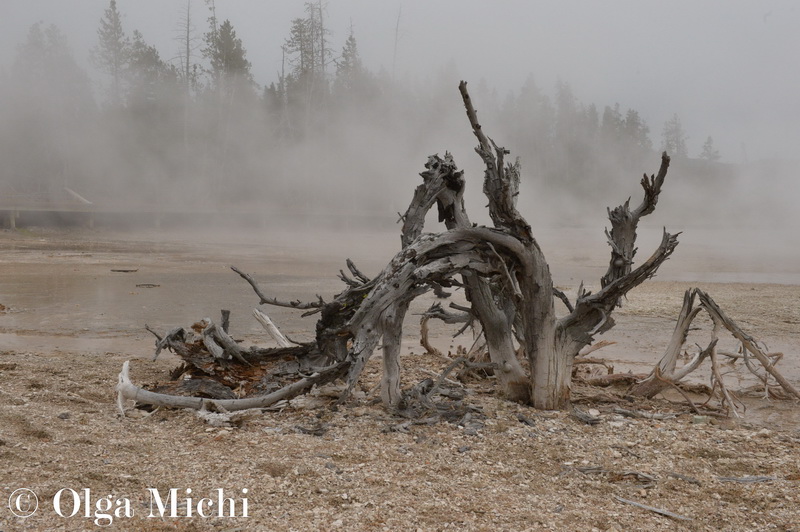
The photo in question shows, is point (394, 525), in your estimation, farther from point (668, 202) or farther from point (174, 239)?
point (668, 202)

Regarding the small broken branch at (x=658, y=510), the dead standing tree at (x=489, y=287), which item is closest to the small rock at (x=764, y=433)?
the dead standing tree at (x=489, y=287)

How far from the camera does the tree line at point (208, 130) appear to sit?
40031 millimetres

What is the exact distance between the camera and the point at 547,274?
4.76 metres

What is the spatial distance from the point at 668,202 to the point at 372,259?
34.3 meters

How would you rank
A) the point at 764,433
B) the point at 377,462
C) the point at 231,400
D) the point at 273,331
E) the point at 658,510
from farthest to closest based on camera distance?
the point at 273,331 → the point at 764,433 → the point at 231,400 → the point at 377,462 → the point at 658,510

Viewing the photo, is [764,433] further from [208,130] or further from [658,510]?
[208,130]

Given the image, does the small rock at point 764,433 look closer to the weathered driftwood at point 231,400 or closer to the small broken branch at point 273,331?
the weathered driftwood at point 231,400

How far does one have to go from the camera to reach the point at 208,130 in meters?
42.2

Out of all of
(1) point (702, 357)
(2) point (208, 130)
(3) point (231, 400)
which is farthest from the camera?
(2) point (208, 130)

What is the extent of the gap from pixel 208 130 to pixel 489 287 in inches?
1574

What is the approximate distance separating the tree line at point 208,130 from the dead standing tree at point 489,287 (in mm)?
32928

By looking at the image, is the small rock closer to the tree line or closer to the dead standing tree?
the dead standing tree

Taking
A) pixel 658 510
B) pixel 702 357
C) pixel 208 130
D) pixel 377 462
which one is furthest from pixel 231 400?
pixel 208 130

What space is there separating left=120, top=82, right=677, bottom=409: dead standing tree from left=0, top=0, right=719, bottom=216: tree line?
1296 inches
